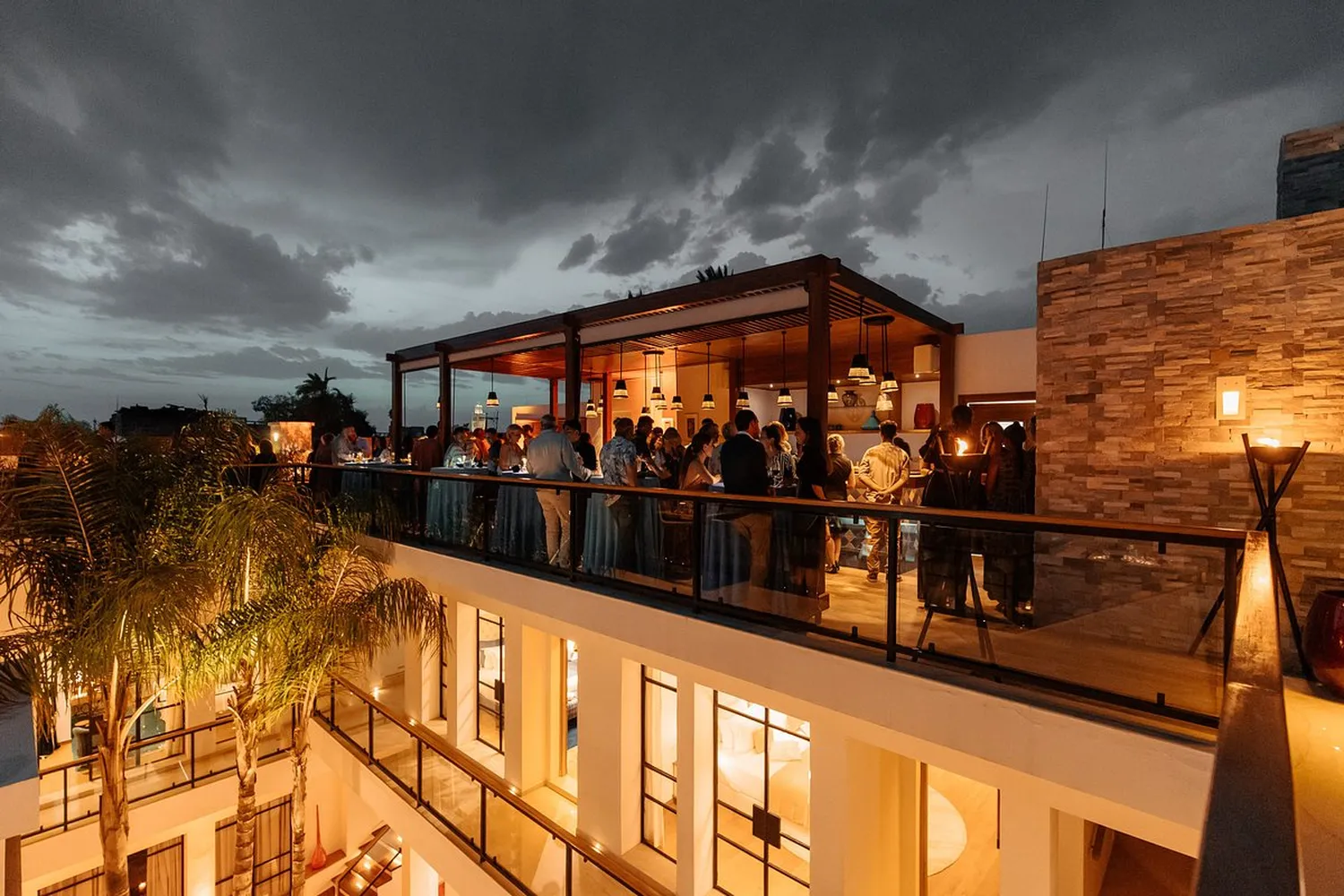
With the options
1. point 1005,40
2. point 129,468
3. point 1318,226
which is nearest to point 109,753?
point 129,468

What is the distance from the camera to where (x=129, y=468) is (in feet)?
22.9

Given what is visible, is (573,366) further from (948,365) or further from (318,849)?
(318,849)

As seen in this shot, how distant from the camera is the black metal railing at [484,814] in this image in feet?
21.0

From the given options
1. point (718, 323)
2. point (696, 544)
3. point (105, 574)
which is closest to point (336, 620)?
point (105, 574)

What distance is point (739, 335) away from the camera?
9867mm

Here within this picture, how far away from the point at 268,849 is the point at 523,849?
8.05m

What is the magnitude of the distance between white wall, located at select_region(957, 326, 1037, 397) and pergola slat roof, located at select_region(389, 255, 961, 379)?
433 mm

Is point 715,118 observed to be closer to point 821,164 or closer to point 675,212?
point 821,164

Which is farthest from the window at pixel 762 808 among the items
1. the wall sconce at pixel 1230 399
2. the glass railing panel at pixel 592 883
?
the wall sconce at pixel 1230 399

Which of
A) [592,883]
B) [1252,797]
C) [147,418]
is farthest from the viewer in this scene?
[147,418]

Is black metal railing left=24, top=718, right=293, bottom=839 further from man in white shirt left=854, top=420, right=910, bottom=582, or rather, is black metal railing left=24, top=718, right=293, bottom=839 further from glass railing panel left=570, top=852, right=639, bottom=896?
man in white shirt left=854, top=420, right=910, bottom=582

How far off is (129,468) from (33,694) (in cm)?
237

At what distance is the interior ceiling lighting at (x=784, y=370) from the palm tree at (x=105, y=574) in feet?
27.1

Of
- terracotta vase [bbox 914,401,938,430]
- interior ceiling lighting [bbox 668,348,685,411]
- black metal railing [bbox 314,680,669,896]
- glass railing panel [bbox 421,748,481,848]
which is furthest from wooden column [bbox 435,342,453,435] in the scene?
terracotta vase [bbox 914,401,938,430]
